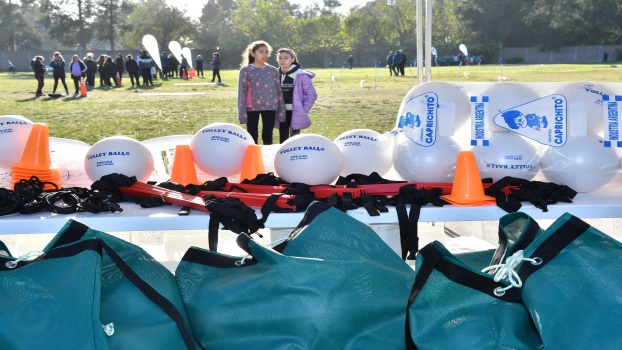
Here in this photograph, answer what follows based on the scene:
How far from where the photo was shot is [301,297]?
64.6 inches

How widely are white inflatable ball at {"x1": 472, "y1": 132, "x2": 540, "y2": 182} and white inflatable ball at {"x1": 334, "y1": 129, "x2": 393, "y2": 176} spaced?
0.43m

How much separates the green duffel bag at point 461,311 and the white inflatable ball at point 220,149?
1613mm

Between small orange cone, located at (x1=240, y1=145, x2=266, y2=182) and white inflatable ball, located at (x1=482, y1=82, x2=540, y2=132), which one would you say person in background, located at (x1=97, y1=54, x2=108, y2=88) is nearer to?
small orange cone, located at (x1=240, y1=145, x2=266, y2=182)

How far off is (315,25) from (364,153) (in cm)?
2600

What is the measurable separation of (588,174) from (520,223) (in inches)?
43.8

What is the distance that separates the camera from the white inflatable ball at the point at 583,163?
8.99 ft

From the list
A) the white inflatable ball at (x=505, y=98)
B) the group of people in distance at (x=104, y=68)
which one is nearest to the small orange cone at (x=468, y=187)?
the white inflatable ball at (x=505, y=98)

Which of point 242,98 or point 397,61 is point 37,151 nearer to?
point 242,98

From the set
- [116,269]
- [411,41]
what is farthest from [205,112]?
[411,41]

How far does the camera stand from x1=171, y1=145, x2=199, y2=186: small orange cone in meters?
3.06

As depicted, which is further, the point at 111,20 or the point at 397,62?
the point at 397,62

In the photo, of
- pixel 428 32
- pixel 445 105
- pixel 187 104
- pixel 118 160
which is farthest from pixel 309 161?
pixel 187 104

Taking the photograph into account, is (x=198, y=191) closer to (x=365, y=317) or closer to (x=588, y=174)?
(x=365, y=317)

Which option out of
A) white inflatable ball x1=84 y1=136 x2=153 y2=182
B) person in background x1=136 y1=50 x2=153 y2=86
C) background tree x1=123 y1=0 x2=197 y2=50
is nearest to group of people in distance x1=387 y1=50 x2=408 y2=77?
background tree x1=123 y1=0 x2=197 y2=50
